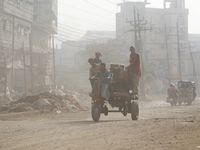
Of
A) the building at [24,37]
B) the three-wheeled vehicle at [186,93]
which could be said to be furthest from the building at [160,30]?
the three-wheeled vehicle at [186,93]

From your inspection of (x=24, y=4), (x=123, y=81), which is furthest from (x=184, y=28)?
(x=123, y=81)

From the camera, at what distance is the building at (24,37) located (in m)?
39.8

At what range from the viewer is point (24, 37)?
46.8 metres

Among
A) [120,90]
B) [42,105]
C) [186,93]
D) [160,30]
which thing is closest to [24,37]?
[186,93]

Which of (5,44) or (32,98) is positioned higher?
(5,44)

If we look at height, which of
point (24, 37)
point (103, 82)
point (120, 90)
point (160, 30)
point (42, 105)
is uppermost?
point (160, 30)

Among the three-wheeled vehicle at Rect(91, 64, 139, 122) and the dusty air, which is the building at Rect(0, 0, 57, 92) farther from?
the three-wheeled vehicle at Rect(91, 64, 139, 122)

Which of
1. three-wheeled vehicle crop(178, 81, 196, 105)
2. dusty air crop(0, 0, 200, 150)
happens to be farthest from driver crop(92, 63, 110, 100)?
three-wheeled vehicle crop(178, 81, 196, 105)

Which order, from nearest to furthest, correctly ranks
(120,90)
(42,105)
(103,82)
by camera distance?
(103,82) → (120,90) → (42,105)

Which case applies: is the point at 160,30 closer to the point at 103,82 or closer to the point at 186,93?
the point at 186,93

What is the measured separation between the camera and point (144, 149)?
5.13 meters

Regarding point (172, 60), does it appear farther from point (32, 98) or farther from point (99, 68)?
point (99, 68)

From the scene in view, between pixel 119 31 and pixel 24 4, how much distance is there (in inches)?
1466

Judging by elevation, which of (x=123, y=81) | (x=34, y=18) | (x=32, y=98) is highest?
(x=34, y=18)
